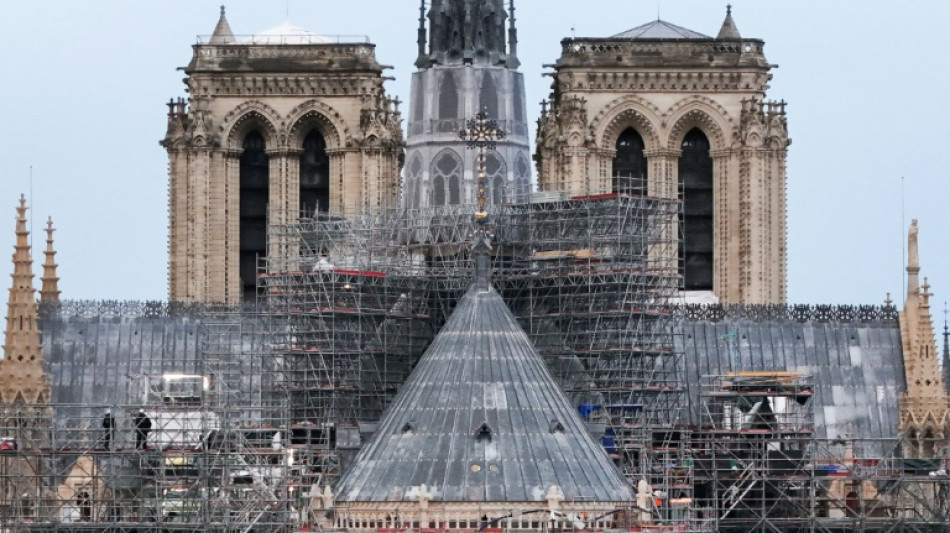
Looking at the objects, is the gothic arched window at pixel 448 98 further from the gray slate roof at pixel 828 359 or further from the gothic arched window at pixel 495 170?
the gray slate roof at pixel 828 359

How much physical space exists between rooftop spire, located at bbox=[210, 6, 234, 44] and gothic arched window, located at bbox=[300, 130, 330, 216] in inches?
179

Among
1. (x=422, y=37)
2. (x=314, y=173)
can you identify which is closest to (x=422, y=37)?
(x=422, y=37)

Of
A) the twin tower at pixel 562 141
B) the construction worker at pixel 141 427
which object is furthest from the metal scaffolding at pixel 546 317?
the twin tower at pixel 562 141

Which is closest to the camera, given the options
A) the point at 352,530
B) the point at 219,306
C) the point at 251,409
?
the point at 352,530

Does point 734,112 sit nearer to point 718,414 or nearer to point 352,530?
point 718,414

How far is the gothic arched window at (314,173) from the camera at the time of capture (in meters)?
180

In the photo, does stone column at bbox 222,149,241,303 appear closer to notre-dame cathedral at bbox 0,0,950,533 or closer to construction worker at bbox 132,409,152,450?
notre-dame cathedral at bbox 0,0,950,533

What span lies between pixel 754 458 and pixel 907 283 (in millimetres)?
12687

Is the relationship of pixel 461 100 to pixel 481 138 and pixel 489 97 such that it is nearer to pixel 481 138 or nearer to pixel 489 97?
pixel 489 97

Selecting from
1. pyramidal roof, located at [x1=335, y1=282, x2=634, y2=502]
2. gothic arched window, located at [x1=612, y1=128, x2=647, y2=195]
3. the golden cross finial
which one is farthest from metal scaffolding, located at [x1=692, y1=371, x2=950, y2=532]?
gothic arched window, located at [x1=612, y1=128, x2=647, y2=195]

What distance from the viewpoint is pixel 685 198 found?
17912cm

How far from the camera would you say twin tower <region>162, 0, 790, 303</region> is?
6973 inches

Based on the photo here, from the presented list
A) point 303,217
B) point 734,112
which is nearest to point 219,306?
point 303,217

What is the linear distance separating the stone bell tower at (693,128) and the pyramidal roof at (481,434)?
2346 centimetres
